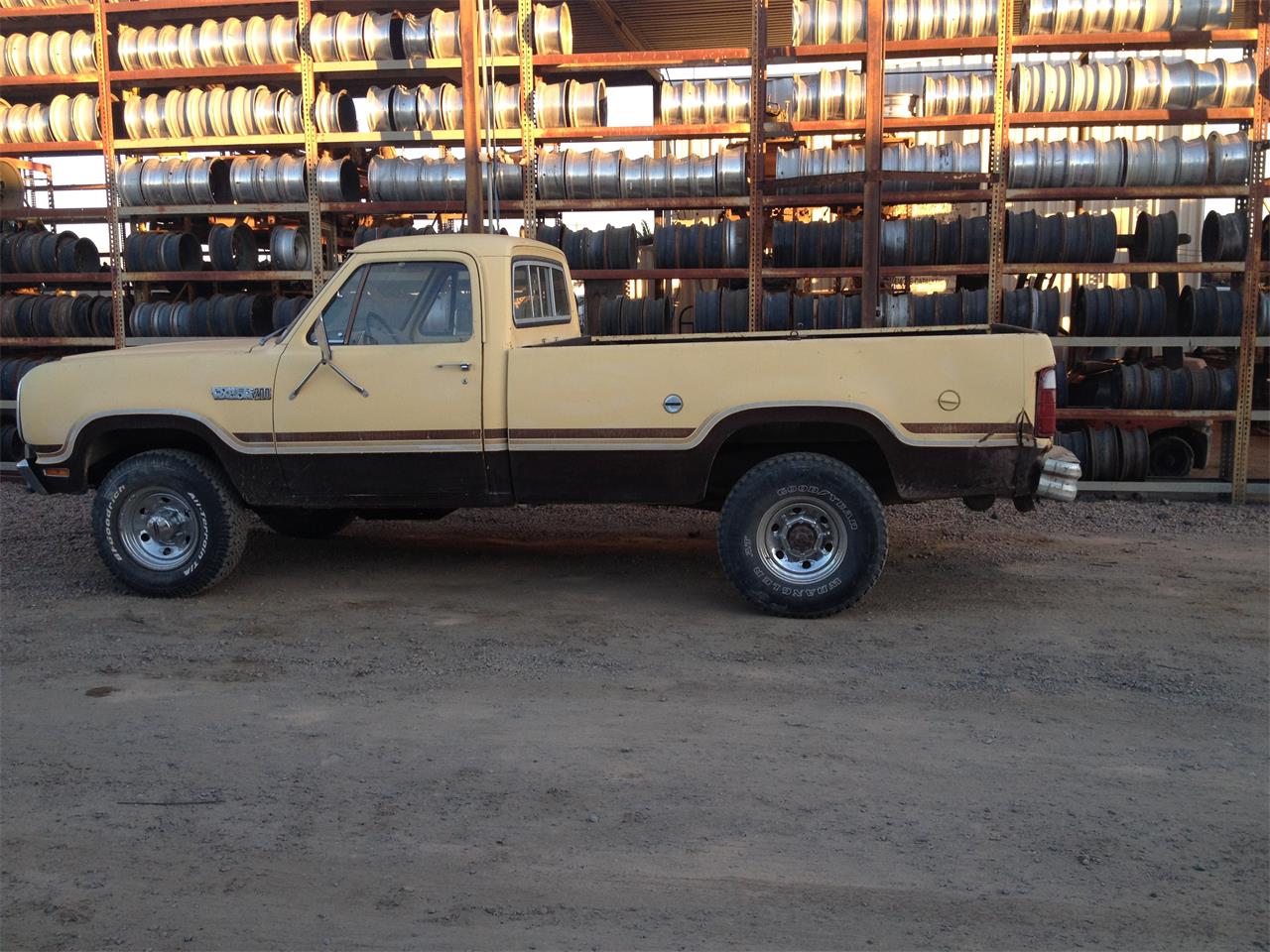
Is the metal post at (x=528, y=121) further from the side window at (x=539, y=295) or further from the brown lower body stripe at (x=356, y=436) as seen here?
the brown lower body stripe at (x=356, y=436)

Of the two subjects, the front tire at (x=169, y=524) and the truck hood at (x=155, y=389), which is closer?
the truck hood at (x=155, y=389)

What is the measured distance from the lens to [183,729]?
4.79 m

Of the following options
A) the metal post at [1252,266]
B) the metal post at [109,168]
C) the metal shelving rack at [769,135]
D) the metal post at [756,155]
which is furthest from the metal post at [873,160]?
the metal post at [109,168]

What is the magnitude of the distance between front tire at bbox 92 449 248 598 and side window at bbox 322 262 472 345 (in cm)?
118

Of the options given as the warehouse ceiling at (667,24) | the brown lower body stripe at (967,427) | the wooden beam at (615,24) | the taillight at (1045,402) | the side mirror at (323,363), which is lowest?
the brown lower body stripe at (967,427)

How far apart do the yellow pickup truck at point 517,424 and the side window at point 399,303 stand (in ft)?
0.04

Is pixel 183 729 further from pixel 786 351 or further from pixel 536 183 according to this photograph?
pixel 536 183

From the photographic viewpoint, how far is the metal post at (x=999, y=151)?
9891mm

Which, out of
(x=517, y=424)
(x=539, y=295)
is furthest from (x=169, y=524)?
(x=539, y=295)

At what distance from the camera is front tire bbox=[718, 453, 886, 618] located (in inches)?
243

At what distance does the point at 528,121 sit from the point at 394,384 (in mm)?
Answer: 5226

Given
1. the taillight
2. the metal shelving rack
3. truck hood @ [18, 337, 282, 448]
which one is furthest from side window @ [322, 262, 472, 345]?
the metal shelving rack

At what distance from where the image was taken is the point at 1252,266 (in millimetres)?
9656

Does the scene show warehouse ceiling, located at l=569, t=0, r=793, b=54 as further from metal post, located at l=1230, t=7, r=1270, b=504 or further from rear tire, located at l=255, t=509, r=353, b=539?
rear tire, located at l=255, t=509, r=353, b=539
